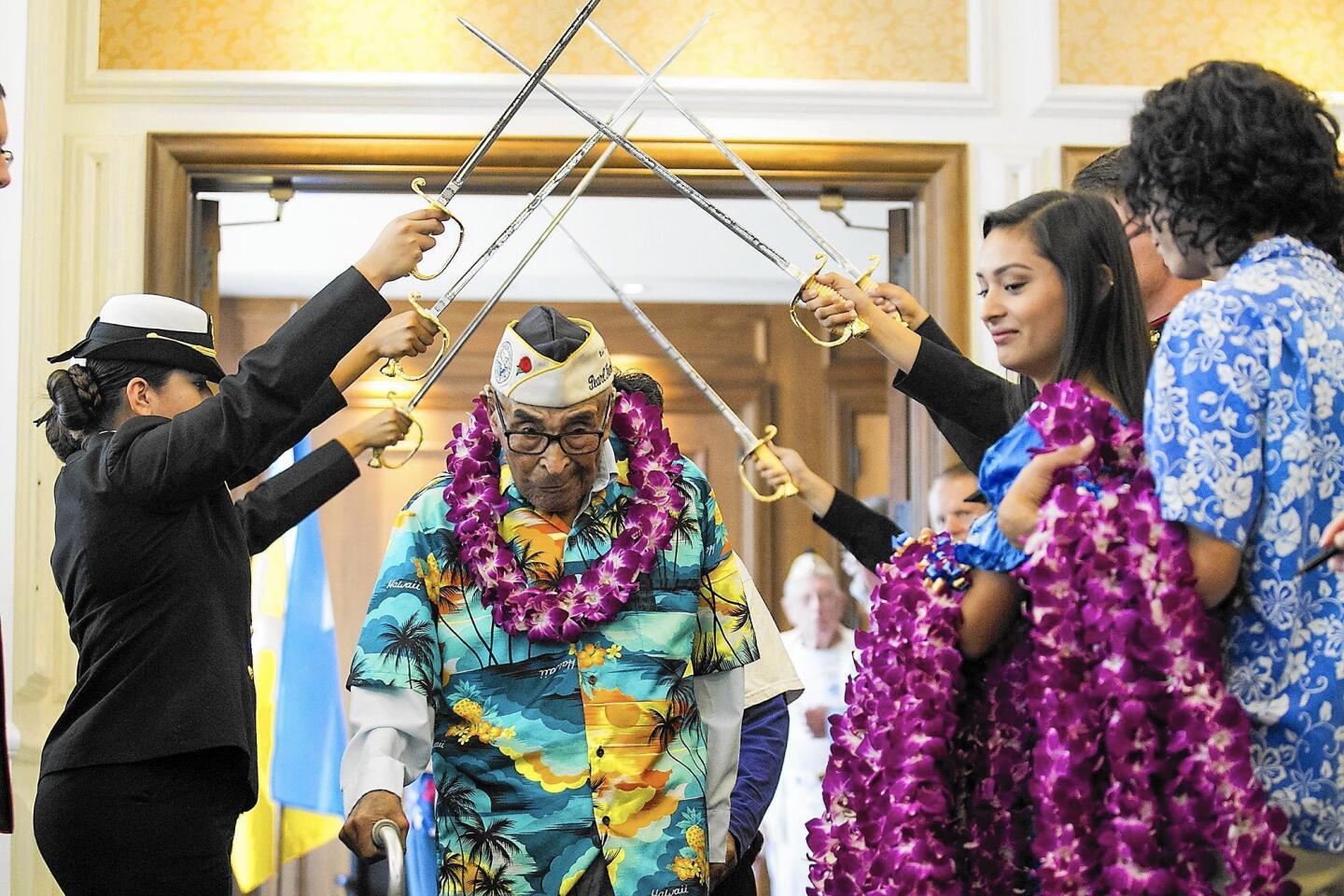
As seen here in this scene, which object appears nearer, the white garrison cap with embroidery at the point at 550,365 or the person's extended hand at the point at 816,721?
the white garrison cap with embroidery at the point at 550,365

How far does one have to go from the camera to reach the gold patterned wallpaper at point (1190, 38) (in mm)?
3984

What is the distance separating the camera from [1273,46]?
13.3 ft

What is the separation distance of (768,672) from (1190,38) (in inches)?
85.6

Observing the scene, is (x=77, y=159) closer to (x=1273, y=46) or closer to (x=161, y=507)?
(x=161, y=507)

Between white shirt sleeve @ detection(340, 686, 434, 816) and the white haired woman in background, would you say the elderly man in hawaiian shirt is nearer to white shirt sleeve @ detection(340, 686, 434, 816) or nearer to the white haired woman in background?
white shirt sleeve @ detection(340, 686, 434, 816)

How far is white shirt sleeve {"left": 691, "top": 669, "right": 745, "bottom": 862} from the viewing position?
2.31 metres

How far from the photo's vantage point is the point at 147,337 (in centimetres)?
253

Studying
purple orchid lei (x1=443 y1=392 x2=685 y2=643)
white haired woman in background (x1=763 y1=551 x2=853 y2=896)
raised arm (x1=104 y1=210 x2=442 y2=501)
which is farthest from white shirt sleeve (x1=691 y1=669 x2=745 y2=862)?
white haired woman in background (x1=763 y1=551 x2=853 y2=896)

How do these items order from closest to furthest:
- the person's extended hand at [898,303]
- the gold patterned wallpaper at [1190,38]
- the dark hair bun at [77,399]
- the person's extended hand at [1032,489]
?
the person's extended hand at [1032,489] < the dark hair bun at [77,399] < the person's extended hand at [898,303] < the gold patterned wallpaper at [1190,38]

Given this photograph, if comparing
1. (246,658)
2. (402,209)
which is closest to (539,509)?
(246,658)

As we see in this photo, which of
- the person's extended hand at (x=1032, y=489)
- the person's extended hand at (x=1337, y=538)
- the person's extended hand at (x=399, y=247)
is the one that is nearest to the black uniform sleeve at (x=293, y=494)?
the person's extended hand at (x=399, y=247)

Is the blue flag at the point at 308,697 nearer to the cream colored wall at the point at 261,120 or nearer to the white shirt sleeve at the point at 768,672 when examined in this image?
the cream colored wall at the point at 261,120

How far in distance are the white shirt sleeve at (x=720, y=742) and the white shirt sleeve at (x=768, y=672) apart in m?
0.38

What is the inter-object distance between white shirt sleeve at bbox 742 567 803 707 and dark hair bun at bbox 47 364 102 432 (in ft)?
3.62
